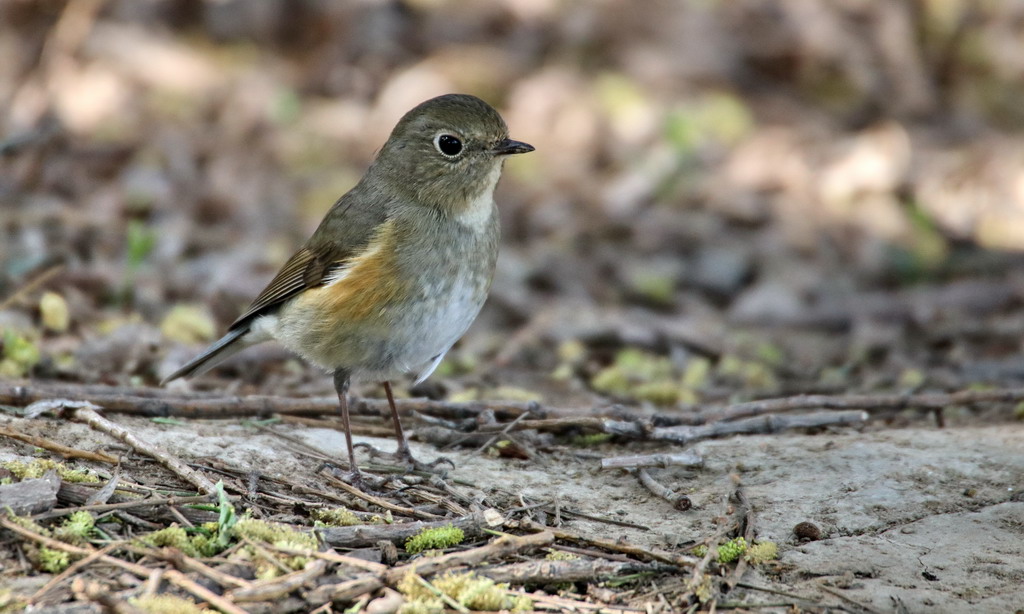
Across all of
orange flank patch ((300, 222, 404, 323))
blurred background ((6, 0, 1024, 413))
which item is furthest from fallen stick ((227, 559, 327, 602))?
blurred background ((6, 0, 1024, 413))

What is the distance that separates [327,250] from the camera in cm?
470

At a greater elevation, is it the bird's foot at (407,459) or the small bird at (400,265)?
the small bird at (400,265)

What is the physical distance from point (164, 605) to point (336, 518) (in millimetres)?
788

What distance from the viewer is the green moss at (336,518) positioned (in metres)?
3.43

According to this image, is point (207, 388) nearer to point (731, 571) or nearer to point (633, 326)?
point (633, 326)

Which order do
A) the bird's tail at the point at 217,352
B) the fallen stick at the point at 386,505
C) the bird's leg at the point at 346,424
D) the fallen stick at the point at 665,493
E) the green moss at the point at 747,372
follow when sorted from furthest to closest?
the green moss at the point at 747,372, the bird's tail at the point at 217,352, the bird's leg at the point at 346,424, the fallen stick at the point at 665,493, the fallen stick at the point at 386,505

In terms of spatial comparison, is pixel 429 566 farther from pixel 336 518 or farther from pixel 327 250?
pixel 327 250

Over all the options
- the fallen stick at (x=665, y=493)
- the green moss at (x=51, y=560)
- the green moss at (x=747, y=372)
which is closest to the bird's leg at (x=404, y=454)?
the fallen stick at (x=665, y=493)

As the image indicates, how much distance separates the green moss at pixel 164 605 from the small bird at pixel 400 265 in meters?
1.47

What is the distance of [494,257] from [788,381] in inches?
98.2

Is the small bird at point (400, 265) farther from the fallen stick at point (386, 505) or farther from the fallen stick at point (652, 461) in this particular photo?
the fallen stick at point (652, 461)

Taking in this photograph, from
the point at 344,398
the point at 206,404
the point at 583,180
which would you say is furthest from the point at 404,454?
the point at 583,180

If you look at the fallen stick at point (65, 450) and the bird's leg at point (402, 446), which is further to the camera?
the bird's leg at point (402, 446)

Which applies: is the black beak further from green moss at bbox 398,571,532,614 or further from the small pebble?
→ green moss at bbox 398,571,532,614
